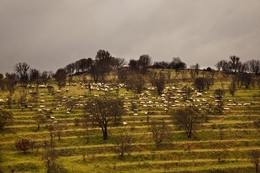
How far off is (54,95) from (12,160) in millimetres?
40428

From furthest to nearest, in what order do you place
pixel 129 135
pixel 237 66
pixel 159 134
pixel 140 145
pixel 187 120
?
pixel 237 66, pixel 187 120, pixel 129 135, pixel 159 134, pixel 140 145

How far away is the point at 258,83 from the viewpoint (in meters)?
99.2

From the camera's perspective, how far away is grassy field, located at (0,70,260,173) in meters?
39.6

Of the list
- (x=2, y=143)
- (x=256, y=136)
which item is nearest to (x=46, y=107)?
(x=2, y=143)

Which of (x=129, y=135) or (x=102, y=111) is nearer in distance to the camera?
(x=129, y=135)

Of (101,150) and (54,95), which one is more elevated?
(54,95)

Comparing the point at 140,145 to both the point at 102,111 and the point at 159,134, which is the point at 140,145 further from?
the point at 102,111

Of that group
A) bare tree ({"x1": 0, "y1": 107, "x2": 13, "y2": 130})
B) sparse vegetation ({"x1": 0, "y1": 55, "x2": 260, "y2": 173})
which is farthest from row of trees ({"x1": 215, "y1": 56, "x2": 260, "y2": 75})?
bare tree ({"x1": 0, "y1": 107, "x2": 13, "y2": 130})

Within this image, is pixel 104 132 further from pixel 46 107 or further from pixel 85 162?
pixel 46 107

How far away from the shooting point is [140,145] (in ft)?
152

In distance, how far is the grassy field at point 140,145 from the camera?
39594 mm

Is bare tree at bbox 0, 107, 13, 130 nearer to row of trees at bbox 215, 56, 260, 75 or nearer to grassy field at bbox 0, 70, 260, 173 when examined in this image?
grassy field at bbox 0, 70, 260, 173

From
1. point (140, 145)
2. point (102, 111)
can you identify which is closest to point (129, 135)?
point (140, 145)

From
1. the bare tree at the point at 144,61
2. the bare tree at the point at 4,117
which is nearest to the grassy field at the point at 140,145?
the bare tree at the point at 4,117
